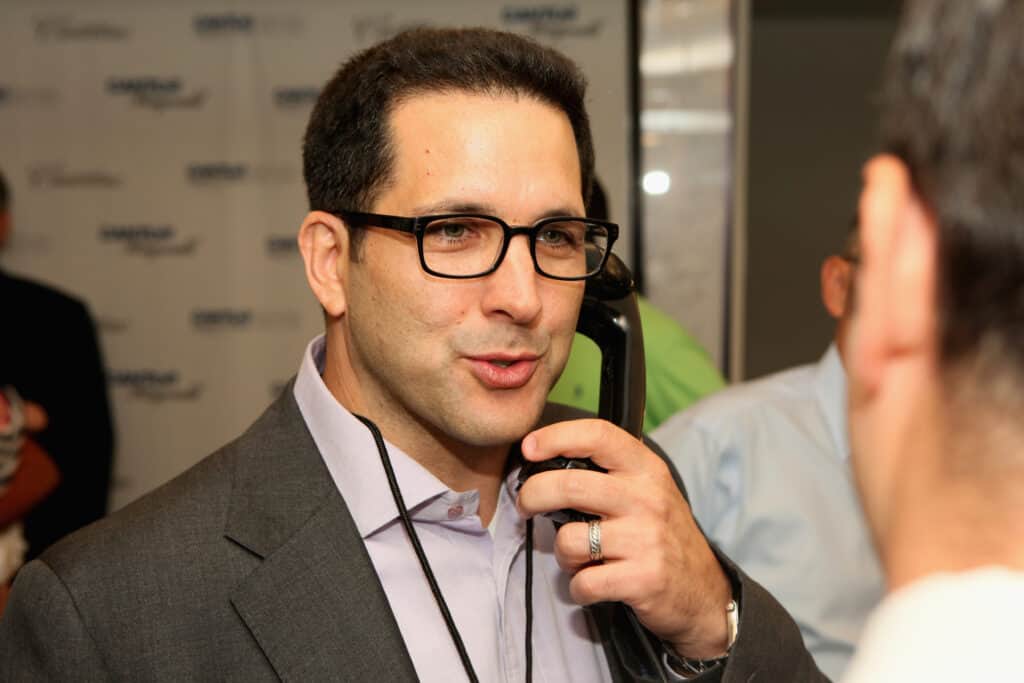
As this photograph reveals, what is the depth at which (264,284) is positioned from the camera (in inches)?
192

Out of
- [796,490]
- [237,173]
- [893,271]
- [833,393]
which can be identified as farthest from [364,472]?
[237,173]

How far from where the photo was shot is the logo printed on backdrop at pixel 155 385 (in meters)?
4.88

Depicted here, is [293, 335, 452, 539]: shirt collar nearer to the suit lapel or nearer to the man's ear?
the suit lapel

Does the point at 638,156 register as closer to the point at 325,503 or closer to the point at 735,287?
the point at 735,287

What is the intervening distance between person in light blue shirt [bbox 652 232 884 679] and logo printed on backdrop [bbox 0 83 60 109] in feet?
12.3

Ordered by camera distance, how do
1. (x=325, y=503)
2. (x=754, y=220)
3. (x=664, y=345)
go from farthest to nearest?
(x=754, y=220) → (x=664, y=345) → (x=325, y=503)

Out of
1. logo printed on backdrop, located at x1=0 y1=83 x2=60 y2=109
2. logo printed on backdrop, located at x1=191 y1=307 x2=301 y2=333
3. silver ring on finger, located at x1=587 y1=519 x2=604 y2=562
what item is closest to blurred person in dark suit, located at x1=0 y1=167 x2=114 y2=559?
logo printed on backdrop, located at x1=191 y1=307 x2=301 y2=333

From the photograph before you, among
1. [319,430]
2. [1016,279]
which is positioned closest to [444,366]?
[319,430]

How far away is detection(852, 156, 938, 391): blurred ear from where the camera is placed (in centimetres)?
59

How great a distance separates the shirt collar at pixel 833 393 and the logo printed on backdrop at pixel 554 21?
9.33 feet

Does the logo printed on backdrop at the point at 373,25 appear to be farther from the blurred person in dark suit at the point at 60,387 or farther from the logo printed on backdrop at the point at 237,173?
the blurred person in dark suit at the point at 60,387

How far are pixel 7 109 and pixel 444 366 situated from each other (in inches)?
168

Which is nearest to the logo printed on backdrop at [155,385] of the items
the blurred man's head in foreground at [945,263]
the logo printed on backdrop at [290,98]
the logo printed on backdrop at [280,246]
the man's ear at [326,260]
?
the logo printed on backdrop at [280,246]

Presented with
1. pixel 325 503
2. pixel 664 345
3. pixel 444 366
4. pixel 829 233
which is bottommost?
pixel 829 233
